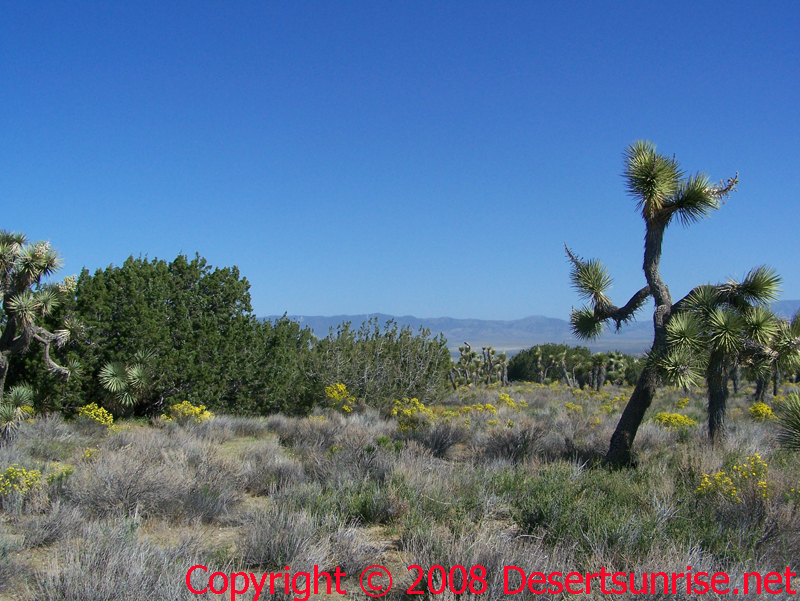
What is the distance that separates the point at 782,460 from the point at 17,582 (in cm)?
923

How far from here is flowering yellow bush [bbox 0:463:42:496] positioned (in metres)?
5.55

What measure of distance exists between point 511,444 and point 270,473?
4.11 meters

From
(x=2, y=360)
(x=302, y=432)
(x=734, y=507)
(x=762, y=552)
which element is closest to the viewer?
(x=762, y=552)

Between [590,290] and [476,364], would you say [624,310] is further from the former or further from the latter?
[476,364]

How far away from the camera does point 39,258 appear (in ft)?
32.7

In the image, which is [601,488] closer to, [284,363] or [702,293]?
[702,293]

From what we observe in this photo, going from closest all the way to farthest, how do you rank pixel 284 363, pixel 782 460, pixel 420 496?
pixel 420 496
pixel 782 460
pixel 284 363

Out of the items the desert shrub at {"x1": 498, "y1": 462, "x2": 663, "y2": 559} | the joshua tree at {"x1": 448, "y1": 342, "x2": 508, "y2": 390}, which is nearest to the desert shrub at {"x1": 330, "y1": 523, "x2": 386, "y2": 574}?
the desert shrub at {"x1": 498, "y1": 462, "x2": 663, "y2": 559}

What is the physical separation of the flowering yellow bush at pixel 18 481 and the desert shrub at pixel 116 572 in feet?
5.14

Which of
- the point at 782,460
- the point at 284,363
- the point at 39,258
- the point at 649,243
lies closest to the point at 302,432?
the point at 284,363

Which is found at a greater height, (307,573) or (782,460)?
(782,460)

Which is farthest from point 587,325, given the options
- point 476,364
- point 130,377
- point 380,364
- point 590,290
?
point 476,364

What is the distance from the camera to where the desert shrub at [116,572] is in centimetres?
348

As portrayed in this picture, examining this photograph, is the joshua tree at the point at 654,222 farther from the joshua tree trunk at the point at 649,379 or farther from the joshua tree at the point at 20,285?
the joshua tree at the point at 20,285
